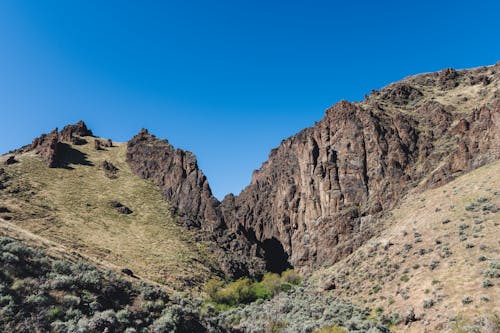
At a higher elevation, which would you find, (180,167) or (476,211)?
(180,167)

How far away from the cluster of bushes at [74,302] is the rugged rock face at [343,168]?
62189 mm

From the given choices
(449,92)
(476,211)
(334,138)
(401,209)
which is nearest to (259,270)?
(401,209)

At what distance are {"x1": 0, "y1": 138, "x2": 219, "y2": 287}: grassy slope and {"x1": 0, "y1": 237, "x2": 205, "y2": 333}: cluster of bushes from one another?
33.4 metres

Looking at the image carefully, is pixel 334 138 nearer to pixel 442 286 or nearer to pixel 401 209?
pixel 401 209

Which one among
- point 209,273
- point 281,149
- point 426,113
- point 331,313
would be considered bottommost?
point 331,313

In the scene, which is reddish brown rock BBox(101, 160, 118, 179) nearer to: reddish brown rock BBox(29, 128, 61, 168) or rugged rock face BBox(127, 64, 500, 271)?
rugged rock face BBox(127, 64, 500, 271)

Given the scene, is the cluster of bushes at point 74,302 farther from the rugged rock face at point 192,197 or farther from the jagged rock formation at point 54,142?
the jagged rock formation at point 54,142

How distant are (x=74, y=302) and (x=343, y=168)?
301 feet

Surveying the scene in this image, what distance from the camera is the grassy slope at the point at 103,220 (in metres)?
69.4

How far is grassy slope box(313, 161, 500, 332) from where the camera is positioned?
34.3m

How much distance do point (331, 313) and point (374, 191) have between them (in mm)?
57536

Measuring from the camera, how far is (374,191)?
90688 millimetres

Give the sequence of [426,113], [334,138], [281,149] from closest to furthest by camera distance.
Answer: [426,113] → [334,138] → [281,149]

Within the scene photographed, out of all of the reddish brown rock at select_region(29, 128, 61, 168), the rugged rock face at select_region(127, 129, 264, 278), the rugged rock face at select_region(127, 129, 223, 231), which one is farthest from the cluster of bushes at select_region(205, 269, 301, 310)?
the reddish brown rock at select_region(29, 128, 61, 168)
